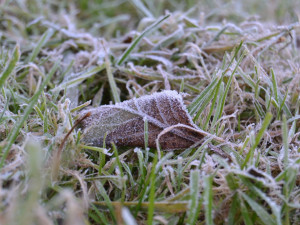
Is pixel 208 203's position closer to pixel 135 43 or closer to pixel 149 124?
pixel 149 124

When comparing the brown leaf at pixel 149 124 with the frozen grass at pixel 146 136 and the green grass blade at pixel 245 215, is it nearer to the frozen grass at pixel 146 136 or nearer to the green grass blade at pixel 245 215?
the frozen grass at pixel 146 136

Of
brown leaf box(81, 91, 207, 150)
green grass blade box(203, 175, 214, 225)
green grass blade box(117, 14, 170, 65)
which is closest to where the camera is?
green grass blade box(203, 175, 214, 225)

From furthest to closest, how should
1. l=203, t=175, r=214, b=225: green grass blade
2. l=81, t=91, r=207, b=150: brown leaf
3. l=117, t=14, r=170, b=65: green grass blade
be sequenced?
l=117, t=14, r=170, b=65: green grass blade, l=81, t=91, r=207, b=150: brown leaf, l=203, t=175, r=214, b=225: green grass blade

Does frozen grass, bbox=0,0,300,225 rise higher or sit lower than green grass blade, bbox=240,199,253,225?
higher

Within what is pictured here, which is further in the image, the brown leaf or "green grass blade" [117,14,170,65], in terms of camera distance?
"green grass blade" [117,14,170,65]

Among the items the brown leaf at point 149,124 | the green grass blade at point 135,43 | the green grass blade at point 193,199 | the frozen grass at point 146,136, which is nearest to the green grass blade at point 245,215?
the frozen grass at point 146,136

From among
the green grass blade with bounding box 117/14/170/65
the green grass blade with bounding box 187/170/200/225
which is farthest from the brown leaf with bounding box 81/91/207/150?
the green grass blade with bounding box 117/14/170/65

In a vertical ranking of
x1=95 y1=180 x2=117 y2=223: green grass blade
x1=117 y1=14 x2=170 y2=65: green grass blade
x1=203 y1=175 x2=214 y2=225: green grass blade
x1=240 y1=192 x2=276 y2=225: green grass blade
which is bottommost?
x1=240 y1=192 x2=276 y2=225: green grass blade

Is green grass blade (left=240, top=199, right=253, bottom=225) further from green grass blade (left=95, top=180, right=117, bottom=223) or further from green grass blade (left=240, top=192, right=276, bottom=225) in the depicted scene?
green grass blade (left=95, top=180, right=117, bottom=223)
